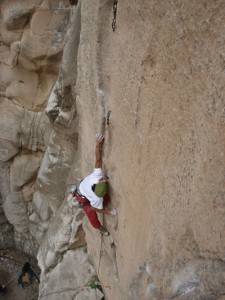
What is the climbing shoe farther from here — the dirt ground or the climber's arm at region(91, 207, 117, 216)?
the dirt ground

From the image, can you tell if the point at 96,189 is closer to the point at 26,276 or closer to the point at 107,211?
the point at 107,211

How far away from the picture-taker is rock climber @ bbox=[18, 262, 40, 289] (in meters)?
8.98

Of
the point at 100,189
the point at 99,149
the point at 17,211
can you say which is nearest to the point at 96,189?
the point at 100,189

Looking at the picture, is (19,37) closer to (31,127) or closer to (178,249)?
(31,127)

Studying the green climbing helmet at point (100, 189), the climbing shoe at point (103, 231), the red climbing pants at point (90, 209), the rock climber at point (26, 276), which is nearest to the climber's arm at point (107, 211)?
the red climbing pants at point (90, 209)

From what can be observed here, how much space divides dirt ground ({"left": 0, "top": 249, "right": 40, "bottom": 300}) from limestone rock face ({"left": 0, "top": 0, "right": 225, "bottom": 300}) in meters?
2.41

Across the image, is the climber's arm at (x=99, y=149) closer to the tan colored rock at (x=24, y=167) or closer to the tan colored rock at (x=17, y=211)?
the tan colored rock at (x=24, y=167)

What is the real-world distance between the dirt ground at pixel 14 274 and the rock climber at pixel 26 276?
11 centimetres

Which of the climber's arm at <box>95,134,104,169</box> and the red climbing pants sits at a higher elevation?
the climber's arm at <box>95,134,104,169</box>

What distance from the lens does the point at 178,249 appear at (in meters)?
2.89

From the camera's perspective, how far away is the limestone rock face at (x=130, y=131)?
2391 millimetres

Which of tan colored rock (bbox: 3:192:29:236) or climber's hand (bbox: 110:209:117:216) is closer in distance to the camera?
climber's hand (bbox: 110:209:117:216)

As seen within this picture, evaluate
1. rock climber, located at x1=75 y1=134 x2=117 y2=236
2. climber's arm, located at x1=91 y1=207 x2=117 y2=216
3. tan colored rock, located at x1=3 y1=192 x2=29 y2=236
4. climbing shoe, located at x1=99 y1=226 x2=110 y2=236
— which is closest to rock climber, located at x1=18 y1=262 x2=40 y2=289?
tan colored rock, located at x1=3 y1=192 x2=29 y2=236

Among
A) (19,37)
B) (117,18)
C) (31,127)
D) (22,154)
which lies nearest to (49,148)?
(31,127)
